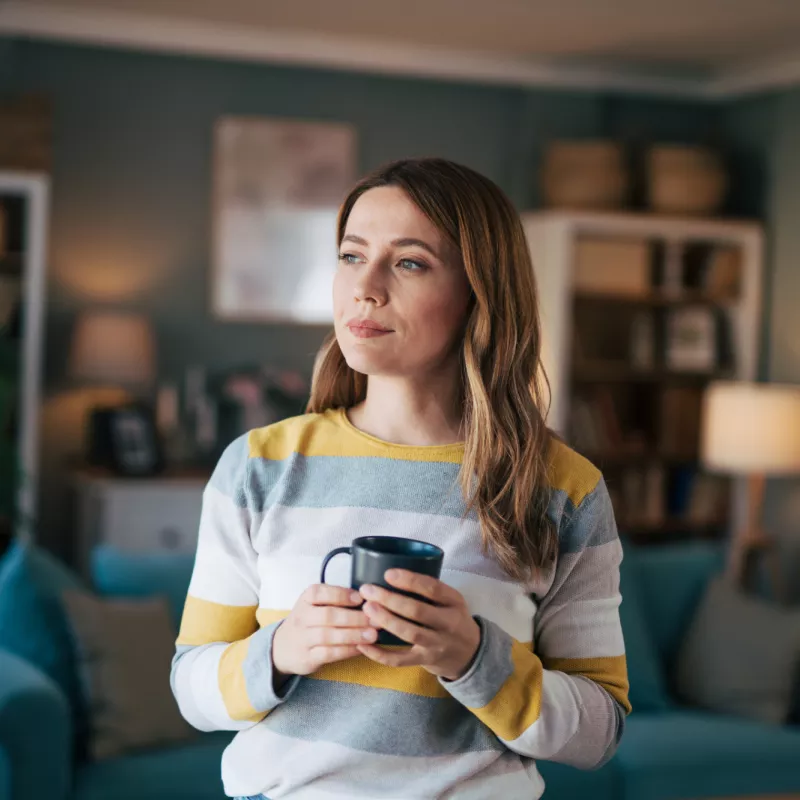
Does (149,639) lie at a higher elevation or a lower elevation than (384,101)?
lower

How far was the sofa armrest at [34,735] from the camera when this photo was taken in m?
2.40

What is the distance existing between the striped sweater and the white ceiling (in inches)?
142

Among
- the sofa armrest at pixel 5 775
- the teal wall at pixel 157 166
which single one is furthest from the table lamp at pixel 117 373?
the sofa armrest at pixel 5 775

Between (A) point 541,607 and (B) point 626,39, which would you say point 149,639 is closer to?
(A) point 541,607

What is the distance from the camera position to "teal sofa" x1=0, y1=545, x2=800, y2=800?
2.45 metres

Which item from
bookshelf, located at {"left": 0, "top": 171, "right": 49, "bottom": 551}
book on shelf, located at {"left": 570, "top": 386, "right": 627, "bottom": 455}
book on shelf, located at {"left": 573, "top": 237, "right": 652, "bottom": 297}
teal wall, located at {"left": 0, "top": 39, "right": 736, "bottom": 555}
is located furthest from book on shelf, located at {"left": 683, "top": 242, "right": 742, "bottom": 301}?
bookshelf, located at {"left": 0, "top": 171, "right": 49, "bottom": 551}

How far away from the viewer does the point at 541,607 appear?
1202 millimetres

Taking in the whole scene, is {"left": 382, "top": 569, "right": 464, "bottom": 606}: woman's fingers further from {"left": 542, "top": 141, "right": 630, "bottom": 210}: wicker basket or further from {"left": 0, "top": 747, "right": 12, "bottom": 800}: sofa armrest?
{"left": 542, "top": 141, "right": 630, "bottom": 210}: wicker basket

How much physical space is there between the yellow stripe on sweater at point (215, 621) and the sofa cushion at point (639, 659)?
7.18ft

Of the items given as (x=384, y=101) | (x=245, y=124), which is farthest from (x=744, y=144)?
(x=245, y=124)

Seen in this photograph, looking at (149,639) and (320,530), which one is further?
(149,639)

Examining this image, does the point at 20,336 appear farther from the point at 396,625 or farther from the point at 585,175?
the point at 396,625

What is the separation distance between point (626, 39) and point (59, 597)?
3530mm

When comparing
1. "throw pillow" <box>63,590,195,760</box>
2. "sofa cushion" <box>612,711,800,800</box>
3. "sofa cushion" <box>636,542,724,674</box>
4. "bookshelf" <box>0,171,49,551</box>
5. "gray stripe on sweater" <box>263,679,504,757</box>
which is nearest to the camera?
"gray stripe on sweater" <box>263,679,504,757</box>
